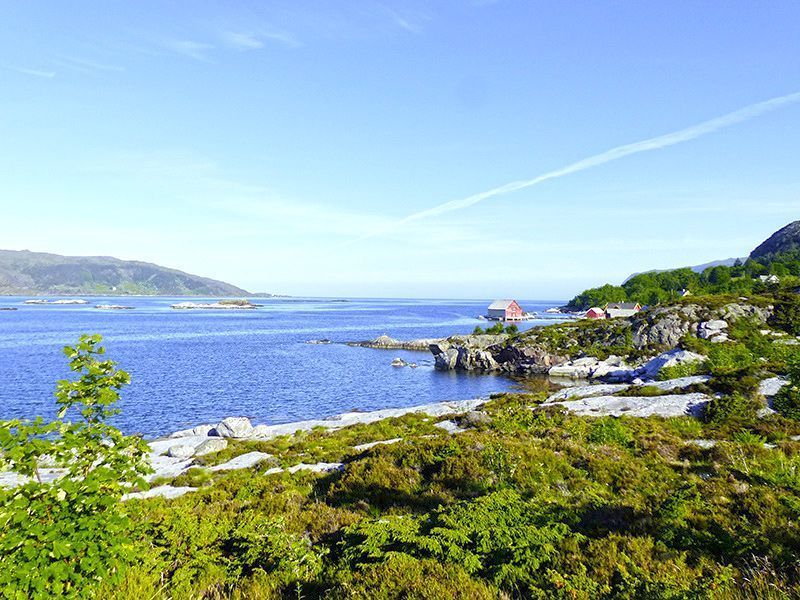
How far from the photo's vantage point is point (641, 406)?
73.4 ft

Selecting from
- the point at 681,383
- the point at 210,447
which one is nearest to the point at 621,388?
the point at 681,383

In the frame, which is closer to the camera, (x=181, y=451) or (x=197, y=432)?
(x=181, y=451)

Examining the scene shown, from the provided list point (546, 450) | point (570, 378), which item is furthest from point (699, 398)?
point (570, 378)

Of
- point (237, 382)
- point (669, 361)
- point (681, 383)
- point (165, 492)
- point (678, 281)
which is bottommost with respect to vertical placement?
point (237, 382)

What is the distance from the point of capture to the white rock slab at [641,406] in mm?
20641

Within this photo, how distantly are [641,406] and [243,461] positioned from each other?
20.0 meters

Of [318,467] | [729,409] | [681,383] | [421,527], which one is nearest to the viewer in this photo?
[421,527]

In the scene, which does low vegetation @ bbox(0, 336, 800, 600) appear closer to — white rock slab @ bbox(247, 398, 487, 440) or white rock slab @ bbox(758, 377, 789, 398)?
white rock slab @ bbox(758, 377, 789, 398)

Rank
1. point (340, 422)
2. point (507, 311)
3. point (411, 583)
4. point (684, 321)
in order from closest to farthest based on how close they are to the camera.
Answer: point (411, 583) → point (340, 422) → point (684, 321) → point (507, 311)

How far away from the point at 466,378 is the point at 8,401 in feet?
169

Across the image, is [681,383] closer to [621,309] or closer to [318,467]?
[318,467]

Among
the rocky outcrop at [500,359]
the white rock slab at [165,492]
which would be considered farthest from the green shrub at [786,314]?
the white rock slab at [165,492]

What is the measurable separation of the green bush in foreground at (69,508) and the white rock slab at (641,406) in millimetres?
20262

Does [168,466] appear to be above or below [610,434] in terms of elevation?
below
